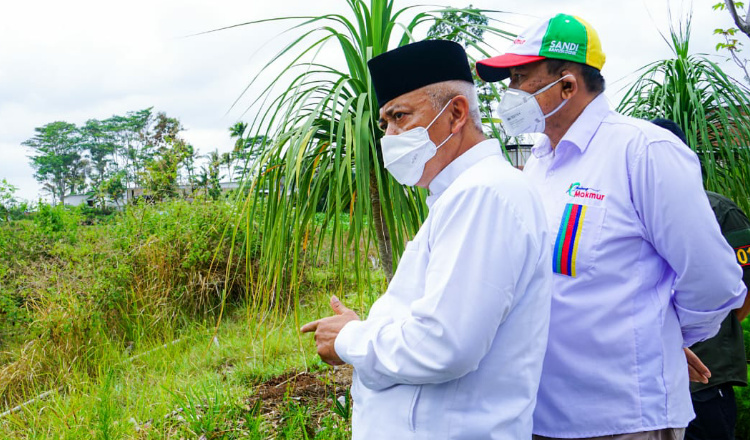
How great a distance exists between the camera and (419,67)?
1.51m

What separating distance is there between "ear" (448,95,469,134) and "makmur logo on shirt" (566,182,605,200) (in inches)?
13.6

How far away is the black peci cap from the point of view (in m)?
1.51

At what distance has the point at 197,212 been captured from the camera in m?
7.08

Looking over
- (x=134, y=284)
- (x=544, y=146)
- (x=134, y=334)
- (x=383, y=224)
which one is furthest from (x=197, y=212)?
(x=544, y=146)

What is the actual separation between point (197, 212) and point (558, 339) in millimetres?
6139

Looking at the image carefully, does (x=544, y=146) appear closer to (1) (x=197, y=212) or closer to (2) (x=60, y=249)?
(1) (x=197, y=212)

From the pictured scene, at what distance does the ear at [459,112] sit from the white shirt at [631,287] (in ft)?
1.16

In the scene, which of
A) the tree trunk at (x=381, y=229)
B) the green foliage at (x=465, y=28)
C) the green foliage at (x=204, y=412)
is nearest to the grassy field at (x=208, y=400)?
the green foliage at (x=204, y=412)

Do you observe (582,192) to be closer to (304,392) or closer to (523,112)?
(523,112)

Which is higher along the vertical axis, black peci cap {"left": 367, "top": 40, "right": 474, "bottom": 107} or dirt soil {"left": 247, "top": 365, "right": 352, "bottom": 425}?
black peci cap {"left": 367, "top": 40, "right": 474, "bottom": 107}

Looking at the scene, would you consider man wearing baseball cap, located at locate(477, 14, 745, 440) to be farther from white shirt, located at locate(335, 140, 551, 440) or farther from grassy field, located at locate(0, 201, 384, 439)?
grassy field, located at locate(0, 201, 384, 439)

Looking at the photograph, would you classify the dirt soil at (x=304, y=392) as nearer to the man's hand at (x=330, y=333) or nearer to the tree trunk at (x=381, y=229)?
the tree trunk at (x=381, y=229)

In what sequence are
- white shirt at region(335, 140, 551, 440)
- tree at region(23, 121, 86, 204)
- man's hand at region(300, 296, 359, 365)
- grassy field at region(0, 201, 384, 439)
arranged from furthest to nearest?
tree at region(23, 121, 86, 204), grassy field at region(0, 201, 384, 439), man's hand at region(300, 296, 359, 365), white shirt at region(335, 140, 551, 440)

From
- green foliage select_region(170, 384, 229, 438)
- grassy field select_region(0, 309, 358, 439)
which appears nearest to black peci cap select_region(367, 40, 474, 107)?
grassy field select_region(0, 309, 358, 439)
